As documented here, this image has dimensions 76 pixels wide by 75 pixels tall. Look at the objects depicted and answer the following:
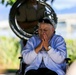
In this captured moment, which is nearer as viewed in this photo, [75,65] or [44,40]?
[75,65]

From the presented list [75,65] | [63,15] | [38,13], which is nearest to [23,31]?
[38,13]

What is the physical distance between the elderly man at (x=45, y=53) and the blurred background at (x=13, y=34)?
1524mm

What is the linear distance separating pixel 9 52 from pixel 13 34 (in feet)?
1.50

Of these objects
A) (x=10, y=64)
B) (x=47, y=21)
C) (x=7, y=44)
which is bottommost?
(x=10, y=64)

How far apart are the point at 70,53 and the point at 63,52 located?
6.61 ft

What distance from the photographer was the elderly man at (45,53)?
10.5 feet

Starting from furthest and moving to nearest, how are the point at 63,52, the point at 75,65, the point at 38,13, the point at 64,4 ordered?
1. the point at 64,4
2. the point at 38,13
3. the point at 63,52
4. the point at 75,65

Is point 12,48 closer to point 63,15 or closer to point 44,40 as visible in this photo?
point 63,15

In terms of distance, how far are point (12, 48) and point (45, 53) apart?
87.2 inches

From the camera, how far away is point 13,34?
514cm

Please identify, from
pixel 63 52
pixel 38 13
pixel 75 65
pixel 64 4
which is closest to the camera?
pixel 75 65

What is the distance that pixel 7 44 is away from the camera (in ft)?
17.9

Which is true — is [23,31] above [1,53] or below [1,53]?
above

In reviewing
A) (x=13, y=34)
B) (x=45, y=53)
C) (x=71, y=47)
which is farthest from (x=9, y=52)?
(x=45, y=53)
